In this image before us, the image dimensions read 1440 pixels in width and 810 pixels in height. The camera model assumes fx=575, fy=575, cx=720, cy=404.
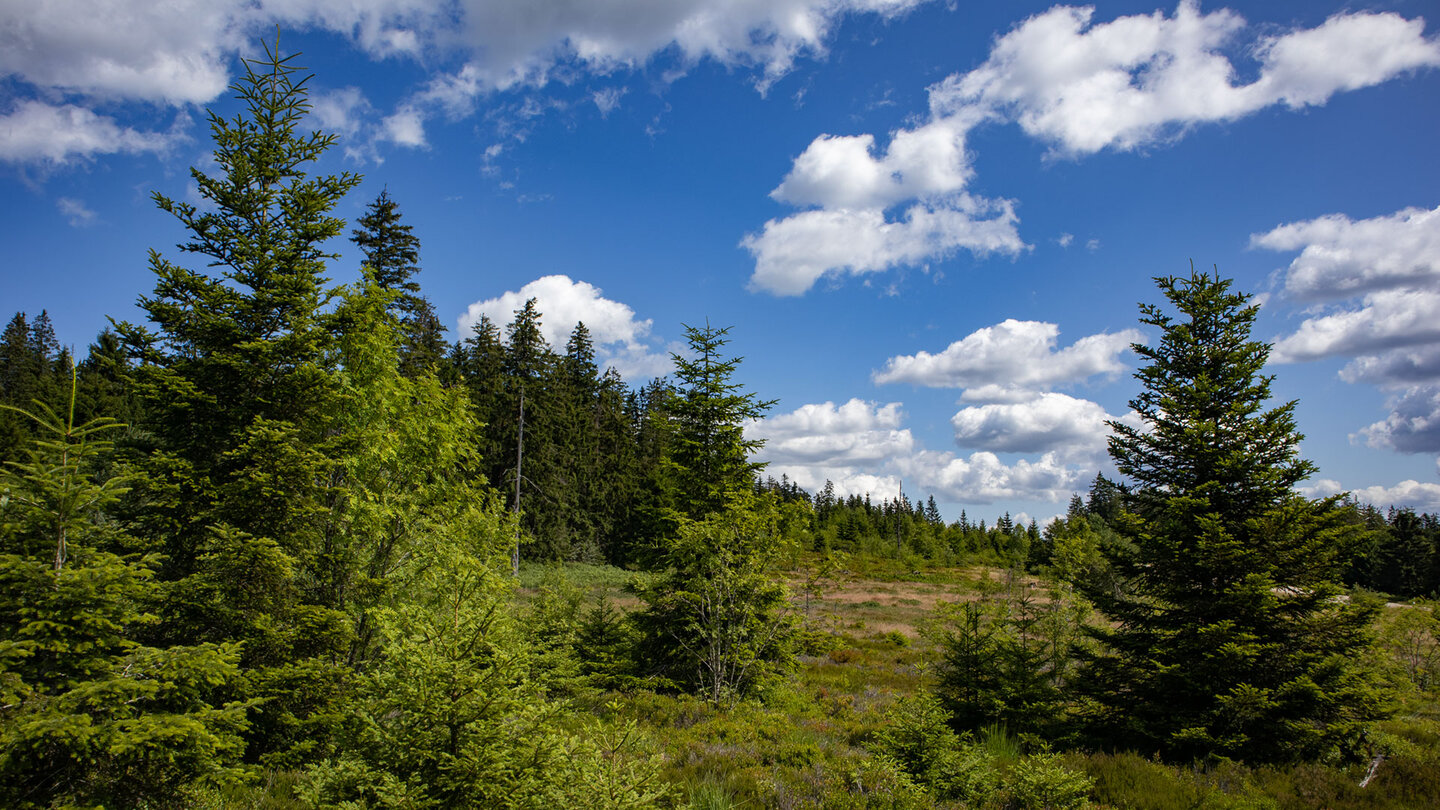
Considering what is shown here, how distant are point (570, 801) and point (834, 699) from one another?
37.6 ft

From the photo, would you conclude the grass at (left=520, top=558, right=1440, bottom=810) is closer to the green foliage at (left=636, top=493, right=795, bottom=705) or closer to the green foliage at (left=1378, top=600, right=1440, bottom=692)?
the green foliage at (left=636, top=493, right=795, bottom=705)

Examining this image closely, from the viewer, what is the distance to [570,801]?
384 cm

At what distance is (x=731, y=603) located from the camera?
11531mm

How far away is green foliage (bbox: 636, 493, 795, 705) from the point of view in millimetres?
11562

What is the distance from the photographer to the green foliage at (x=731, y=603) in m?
11.6

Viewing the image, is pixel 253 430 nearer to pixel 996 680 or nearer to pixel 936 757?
pixel 936 757

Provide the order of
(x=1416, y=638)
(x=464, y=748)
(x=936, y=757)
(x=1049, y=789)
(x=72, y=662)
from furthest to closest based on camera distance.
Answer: (x=1416, y=638) < (x=936, y=757) < (x=1049, y=789) < (x=72, y=662) < (x=464, y=748)

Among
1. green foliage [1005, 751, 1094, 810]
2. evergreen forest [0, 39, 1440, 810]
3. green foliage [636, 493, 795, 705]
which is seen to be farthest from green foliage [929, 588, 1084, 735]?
green foliage [1005, 751, 1094, 810]

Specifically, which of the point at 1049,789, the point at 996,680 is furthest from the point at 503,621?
the point at 996,680

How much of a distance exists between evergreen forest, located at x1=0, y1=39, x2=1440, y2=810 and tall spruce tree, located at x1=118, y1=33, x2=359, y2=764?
0.04 meters

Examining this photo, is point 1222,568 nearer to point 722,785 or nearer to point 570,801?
point 722,785

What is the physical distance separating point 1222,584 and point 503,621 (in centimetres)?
1207

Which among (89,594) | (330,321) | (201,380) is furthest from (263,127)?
(89,594)

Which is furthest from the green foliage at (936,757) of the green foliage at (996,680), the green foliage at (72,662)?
the green foliage at (72,662)
